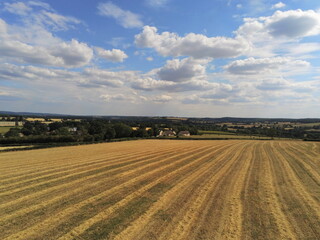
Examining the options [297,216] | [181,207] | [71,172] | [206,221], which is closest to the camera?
[206,221]

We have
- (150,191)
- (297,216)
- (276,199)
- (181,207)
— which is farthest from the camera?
(150,191)

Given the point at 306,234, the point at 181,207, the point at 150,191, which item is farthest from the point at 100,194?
the point at 306,234

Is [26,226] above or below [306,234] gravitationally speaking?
below

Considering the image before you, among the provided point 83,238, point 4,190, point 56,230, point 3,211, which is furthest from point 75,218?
point 4,190

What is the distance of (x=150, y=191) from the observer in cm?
1204

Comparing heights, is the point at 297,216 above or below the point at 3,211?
above

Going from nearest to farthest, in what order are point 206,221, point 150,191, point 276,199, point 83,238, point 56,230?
point 83,238 → point 56,230 → point 206,221 → point 276,199 → point 150,191

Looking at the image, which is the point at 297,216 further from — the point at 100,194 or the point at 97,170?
the point at 97,170

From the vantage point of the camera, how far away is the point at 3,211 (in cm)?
914

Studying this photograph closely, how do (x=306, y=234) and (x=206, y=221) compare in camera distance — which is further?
(x=206, y=221)

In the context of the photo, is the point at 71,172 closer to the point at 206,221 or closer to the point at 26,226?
the point at 26,226

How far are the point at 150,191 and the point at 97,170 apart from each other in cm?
788

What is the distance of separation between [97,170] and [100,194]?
699 cm

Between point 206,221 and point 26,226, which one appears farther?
point 206,221
